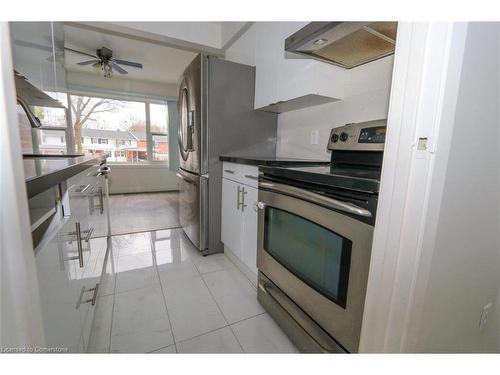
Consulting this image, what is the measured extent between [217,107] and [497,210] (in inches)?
70.2

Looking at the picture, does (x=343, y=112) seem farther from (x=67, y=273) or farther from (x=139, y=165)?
(x=139, y=165)

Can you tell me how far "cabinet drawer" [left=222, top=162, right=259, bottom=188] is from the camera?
148cm

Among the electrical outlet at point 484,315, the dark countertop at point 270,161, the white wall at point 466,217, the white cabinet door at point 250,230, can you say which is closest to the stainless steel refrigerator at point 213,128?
the dark countertop at point 270,161

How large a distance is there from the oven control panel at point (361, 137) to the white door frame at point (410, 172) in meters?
0.53

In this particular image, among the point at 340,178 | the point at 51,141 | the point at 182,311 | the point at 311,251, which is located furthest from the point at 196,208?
the point at 340,178

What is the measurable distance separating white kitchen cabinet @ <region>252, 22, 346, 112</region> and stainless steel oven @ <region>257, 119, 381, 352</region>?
45 cm

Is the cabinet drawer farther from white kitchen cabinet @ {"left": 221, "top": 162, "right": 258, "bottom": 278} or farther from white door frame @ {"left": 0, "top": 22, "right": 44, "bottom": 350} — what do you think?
white door frame @ {"left": 0, "top": 22, "right": 44, "bottom": 350}

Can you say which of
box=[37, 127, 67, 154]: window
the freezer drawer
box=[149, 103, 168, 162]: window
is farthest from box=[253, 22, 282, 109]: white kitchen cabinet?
box=[149, 103, 168, 162]: window

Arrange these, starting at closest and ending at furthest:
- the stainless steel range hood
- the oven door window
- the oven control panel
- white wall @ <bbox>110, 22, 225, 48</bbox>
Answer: the oven door window, the stainless steel range hood, the oven control panel, white wall @ <bbox>110, 22, 225, 48</bbox>

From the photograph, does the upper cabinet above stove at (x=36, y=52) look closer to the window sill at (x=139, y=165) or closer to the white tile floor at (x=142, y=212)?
the white tile floor at (x=142, y=212)

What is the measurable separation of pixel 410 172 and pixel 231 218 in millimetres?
1418

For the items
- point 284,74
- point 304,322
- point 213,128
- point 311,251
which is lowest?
point 304,322

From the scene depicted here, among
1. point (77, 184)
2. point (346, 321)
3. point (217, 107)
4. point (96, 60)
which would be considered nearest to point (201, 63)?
point (217, 107)

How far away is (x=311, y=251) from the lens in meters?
0.98
